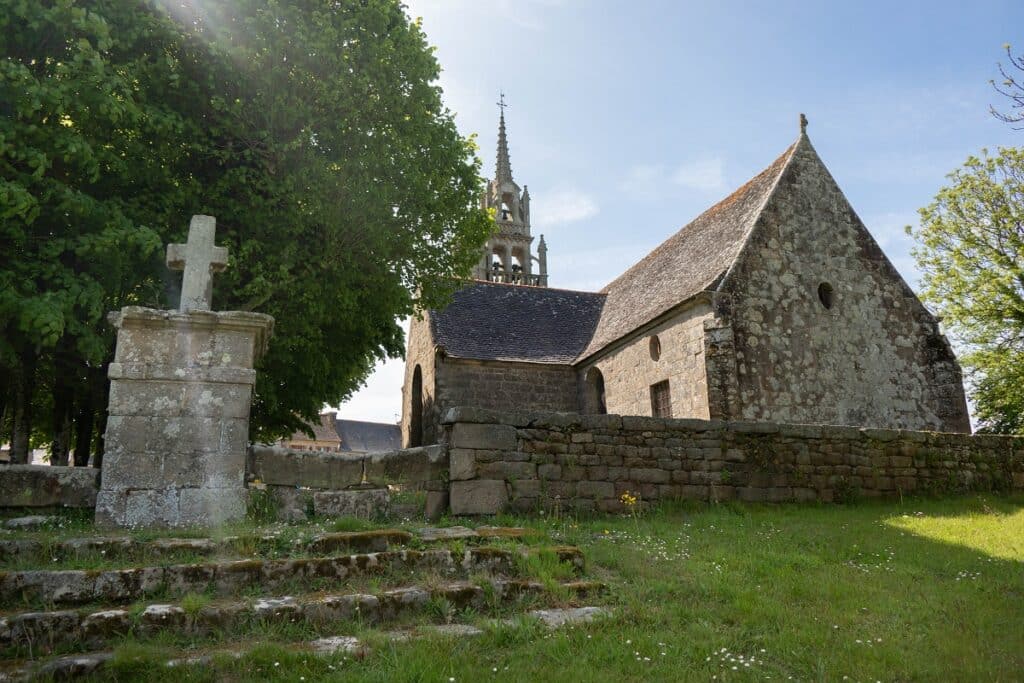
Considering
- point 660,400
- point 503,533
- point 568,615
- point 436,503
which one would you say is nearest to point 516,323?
point 660,400

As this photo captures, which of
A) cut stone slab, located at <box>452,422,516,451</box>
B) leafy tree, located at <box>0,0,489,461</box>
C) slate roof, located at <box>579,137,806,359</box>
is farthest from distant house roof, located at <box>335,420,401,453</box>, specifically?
cut stone slab, located at <box>452,422,516,451</box>

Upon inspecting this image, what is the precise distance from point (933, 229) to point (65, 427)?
26.7 m

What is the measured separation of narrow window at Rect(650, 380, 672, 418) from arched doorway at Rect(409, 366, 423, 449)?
8.09 metres

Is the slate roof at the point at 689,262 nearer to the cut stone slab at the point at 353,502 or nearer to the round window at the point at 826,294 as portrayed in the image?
the round window at the point at 826,294

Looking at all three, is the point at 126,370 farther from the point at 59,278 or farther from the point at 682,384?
the point at 682,384

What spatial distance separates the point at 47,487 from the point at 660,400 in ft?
40.6

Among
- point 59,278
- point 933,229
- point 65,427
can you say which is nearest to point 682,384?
point 59,278

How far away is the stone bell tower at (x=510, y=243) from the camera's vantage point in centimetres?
3631

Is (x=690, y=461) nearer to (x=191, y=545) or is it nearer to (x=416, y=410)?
(x=191, y=545)

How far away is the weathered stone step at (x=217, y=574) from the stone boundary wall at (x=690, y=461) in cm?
249

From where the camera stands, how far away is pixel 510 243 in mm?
37031

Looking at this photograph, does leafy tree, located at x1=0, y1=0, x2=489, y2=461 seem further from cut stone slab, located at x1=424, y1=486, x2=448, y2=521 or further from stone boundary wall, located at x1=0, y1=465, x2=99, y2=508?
cut stone slab, located at x1=424, y1=486, x2=448, y2=521

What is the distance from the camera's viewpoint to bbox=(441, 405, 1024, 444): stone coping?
26.9ft

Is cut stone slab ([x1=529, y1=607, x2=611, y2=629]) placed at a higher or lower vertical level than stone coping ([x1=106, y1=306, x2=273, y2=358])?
lower
